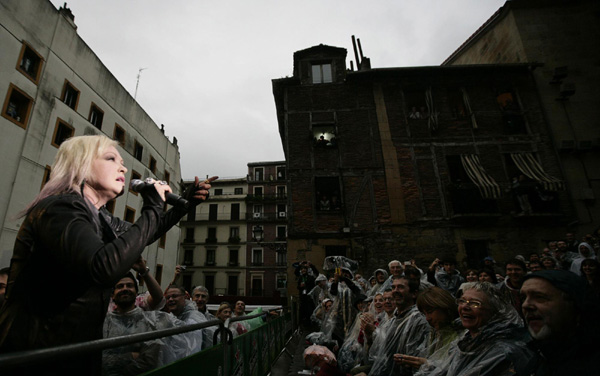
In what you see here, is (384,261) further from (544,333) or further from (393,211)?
(544,333)

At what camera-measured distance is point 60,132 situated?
14.8 m

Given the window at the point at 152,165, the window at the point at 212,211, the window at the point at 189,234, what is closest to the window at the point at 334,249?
the window at the point at 152,165

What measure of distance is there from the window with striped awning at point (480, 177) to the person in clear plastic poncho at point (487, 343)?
1214cm

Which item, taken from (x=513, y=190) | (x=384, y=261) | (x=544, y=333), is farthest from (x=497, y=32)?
(x=544, y=333)

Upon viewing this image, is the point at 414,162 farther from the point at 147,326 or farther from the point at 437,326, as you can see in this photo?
the point at 147,326

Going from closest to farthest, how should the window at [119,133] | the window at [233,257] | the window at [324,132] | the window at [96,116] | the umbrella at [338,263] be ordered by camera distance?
the umbrella at [338,263], the window at [324,132], the window at [96,116], the window at [119,133], the window at [233,257]

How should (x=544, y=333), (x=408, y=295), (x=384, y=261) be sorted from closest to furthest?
1. (x=544, y=333)
2. (x=408, y=295)
3. (x=384, y=261)

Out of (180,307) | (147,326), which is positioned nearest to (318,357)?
(180,307)

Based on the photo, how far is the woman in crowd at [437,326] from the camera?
9.35ft

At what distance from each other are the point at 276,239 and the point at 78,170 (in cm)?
3656

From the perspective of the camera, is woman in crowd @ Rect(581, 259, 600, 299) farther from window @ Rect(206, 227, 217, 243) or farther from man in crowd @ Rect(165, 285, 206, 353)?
window @ Rect(206, 227, 217, 243)

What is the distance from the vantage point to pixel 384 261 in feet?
41.3

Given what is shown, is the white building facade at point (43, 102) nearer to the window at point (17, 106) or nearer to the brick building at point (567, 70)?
the window at point (17, 106)

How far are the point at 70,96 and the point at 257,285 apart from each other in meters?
26.3
